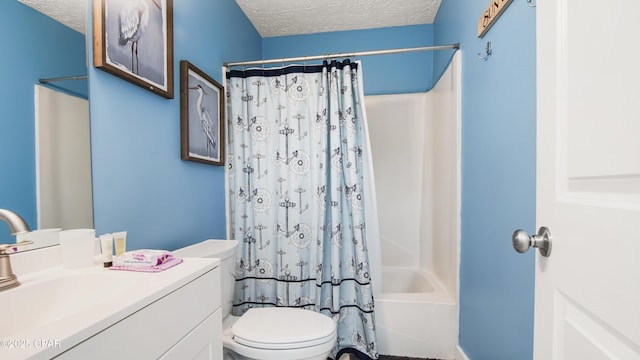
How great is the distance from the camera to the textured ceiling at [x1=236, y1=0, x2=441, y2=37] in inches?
81.0

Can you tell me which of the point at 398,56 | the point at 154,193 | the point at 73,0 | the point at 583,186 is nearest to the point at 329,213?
the point at 154,193

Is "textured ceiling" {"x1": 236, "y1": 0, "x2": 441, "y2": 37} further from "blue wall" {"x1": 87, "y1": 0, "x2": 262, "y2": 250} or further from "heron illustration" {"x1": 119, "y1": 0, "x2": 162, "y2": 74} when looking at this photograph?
"heron illustration" {"x1": 119, "y1": 0, "x2": 162, "y2": 74}

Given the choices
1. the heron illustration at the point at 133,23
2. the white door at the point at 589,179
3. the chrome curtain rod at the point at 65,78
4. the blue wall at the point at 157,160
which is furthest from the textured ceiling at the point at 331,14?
the white door at the point at 589,179

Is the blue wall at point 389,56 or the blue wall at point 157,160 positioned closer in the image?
the blue wall at point 157,160

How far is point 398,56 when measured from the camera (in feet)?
7.91

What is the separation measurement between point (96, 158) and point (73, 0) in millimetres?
511

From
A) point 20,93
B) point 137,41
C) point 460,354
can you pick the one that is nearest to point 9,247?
point 20,93

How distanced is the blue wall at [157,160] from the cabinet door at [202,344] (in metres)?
0.48

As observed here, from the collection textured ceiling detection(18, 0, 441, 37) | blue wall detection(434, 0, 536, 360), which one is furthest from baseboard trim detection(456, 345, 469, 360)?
textured ceiling detection(18, 0, 441, 37)

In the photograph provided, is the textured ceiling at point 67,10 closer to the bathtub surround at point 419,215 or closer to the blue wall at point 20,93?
the blue wall at point 20,93

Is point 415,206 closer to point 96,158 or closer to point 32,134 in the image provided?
point 96,158

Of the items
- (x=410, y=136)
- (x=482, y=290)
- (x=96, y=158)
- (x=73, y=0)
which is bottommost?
(x=482, y=290)

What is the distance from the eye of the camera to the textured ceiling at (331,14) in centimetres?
206

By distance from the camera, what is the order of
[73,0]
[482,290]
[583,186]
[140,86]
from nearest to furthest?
1. [583,186]
2. [73,0]
3. [140,86]
4. [482,290]
